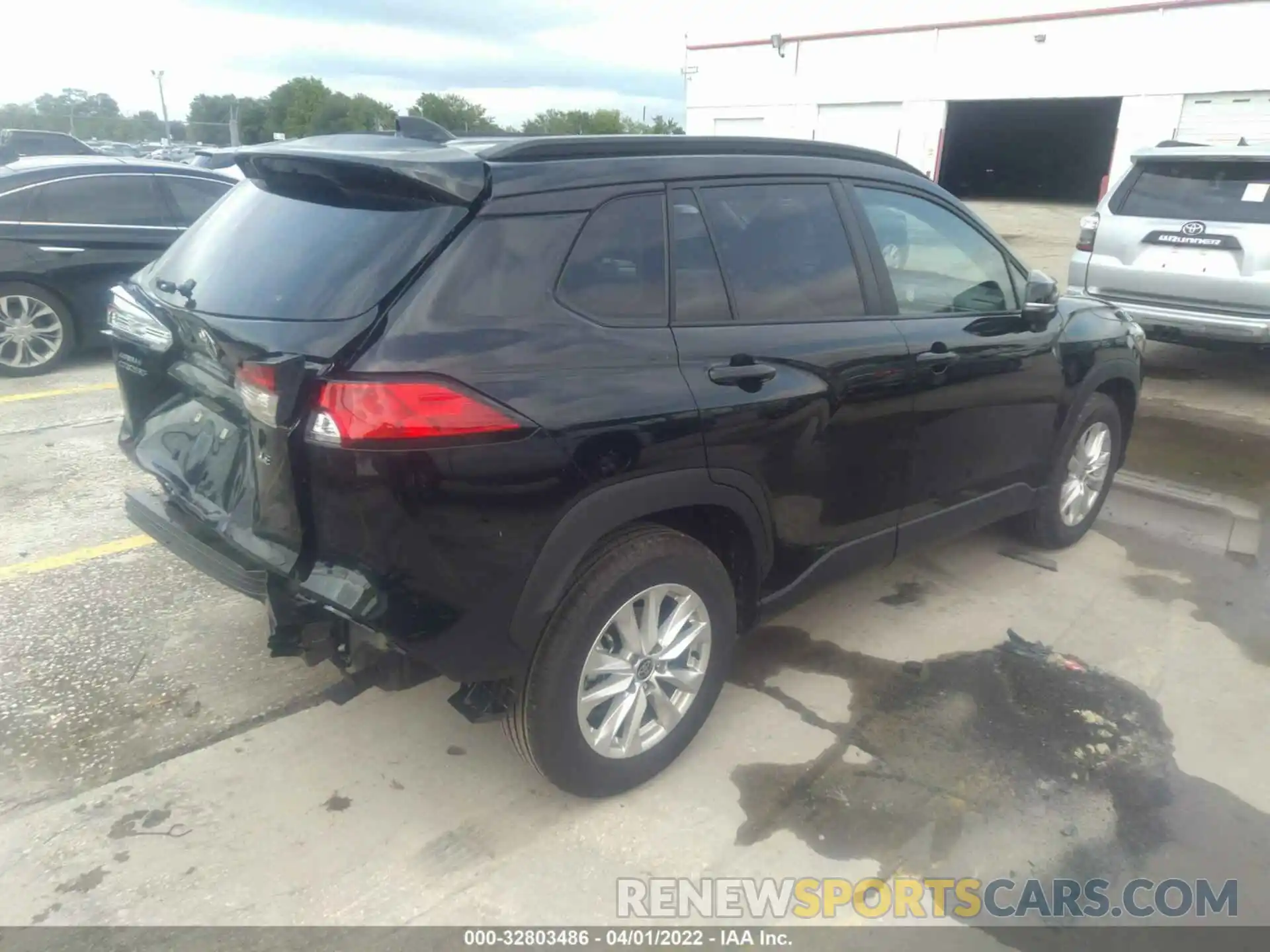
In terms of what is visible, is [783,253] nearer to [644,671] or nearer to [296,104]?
[644,671]

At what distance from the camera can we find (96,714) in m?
3.13

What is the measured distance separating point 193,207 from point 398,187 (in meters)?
6.68

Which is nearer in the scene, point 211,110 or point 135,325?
point 135,325

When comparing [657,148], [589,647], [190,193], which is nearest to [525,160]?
[657,148]

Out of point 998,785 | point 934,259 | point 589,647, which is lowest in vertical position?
point 998,785

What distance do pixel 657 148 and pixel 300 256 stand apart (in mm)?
1124

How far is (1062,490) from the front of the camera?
14.9 feet

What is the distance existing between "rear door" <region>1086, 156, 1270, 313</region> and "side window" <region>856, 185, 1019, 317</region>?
4.45m

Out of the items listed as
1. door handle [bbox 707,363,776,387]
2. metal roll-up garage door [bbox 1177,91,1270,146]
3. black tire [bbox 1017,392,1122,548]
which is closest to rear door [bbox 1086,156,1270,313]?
black tire [bbox 1017,392,1122,548]

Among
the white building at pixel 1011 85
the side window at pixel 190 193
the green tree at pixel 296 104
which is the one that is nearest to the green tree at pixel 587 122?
the green tree at pixel 296 104

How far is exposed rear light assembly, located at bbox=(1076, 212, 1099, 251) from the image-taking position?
8.02 m

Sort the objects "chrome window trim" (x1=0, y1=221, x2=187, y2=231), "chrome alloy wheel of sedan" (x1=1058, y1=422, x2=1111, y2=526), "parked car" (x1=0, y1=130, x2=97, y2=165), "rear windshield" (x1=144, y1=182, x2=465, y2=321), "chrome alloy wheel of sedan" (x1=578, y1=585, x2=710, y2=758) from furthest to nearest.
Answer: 1. "parked car" (x1=0, y1=130, x2=97, y2=165)
2. "chrome window trim" (x1=0, y1=221, x2=187, y2=231)
3. "chrome alloy wheel of sedan" (x1=1058, y1=422, x2=1111, y2=526)
4. "chrome alloy wheel of sedan" (x1=578, y1=585, x2=710, y2=758)
5. "rear windshield" (x1=144, y1=182, x2=465, y2=321)

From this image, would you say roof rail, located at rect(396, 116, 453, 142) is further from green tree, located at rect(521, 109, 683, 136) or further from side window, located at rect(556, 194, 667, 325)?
green tree, located at rect(521, 109, 683, 136)

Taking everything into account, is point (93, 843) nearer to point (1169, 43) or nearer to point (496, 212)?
point (496, 212)
